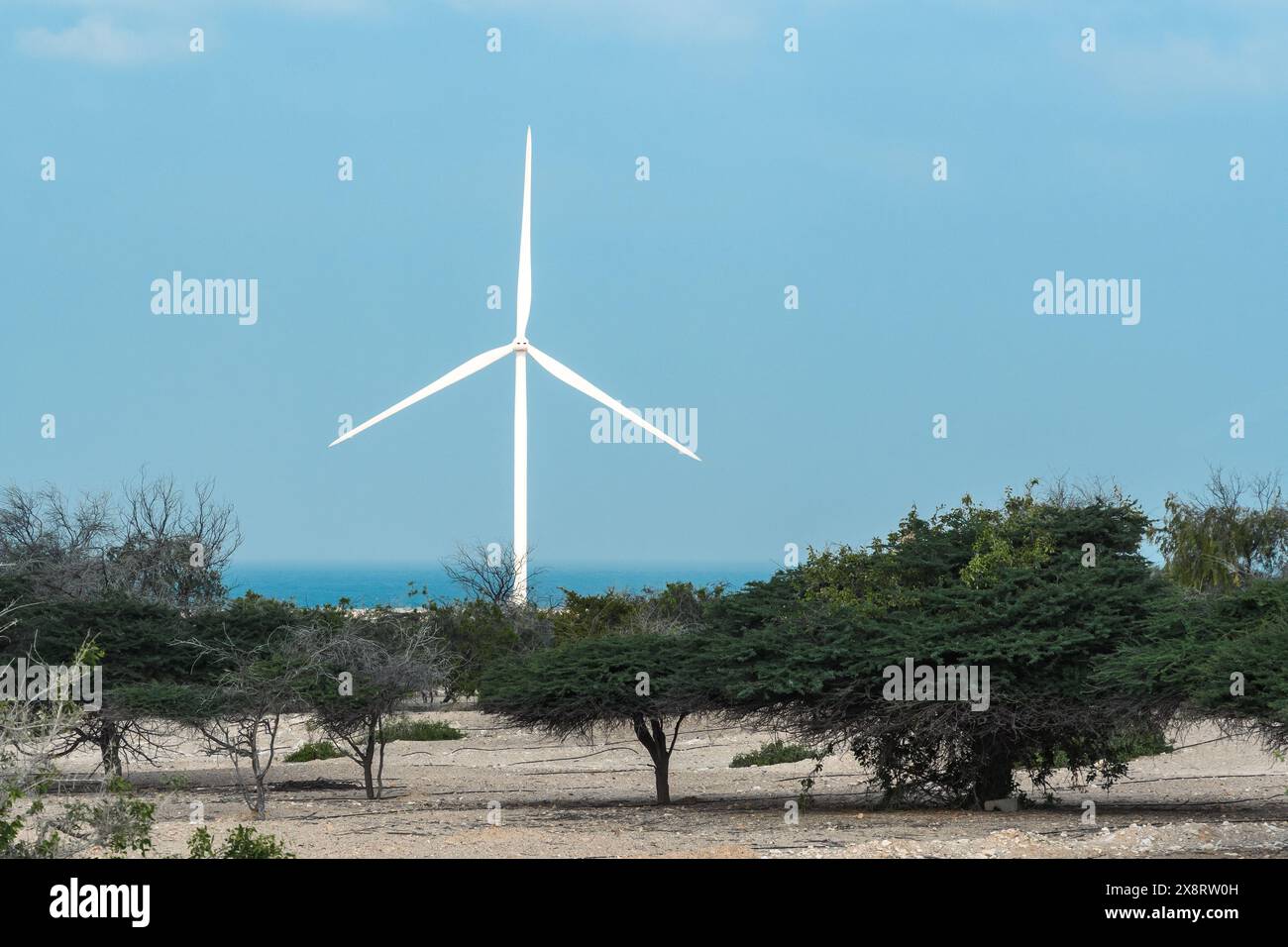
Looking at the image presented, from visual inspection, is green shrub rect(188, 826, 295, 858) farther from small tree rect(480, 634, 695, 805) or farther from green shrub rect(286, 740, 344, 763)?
green shrub rect(286, 740, 344, 763)

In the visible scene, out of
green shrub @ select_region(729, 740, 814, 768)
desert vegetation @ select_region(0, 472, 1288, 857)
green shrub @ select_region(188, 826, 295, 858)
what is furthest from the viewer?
green shrub @ select_region(729, 740, 814, 768)

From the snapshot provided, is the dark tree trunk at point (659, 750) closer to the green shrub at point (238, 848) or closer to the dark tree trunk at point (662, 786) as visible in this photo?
the dark tree trunk at point (662, 786)

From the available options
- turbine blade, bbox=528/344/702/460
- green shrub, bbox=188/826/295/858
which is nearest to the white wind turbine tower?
turbine blade, bbox=528/344/702/460

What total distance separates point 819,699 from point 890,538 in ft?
15.3

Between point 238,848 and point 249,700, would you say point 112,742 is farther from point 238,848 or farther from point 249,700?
point 238,848

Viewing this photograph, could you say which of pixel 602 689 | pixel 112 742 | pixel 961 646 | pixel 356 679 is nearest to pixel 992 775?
pixel 961 646

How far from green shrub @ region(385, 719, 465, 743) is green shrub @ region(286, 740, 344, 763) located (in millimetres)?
2153

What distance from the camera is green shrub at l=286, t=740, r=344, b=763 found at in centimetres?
4450

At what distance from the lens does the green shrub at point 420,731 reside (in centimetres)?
4747

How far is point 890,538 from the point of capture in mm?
30891

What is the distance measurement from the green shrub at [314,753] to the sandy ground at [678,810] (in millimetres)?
660

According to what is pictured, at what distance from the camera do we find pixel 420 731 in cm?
4828

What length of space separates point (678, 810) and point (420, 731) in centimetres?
2047

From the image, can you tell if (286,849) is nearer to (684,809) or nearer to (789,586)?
(684,809)
